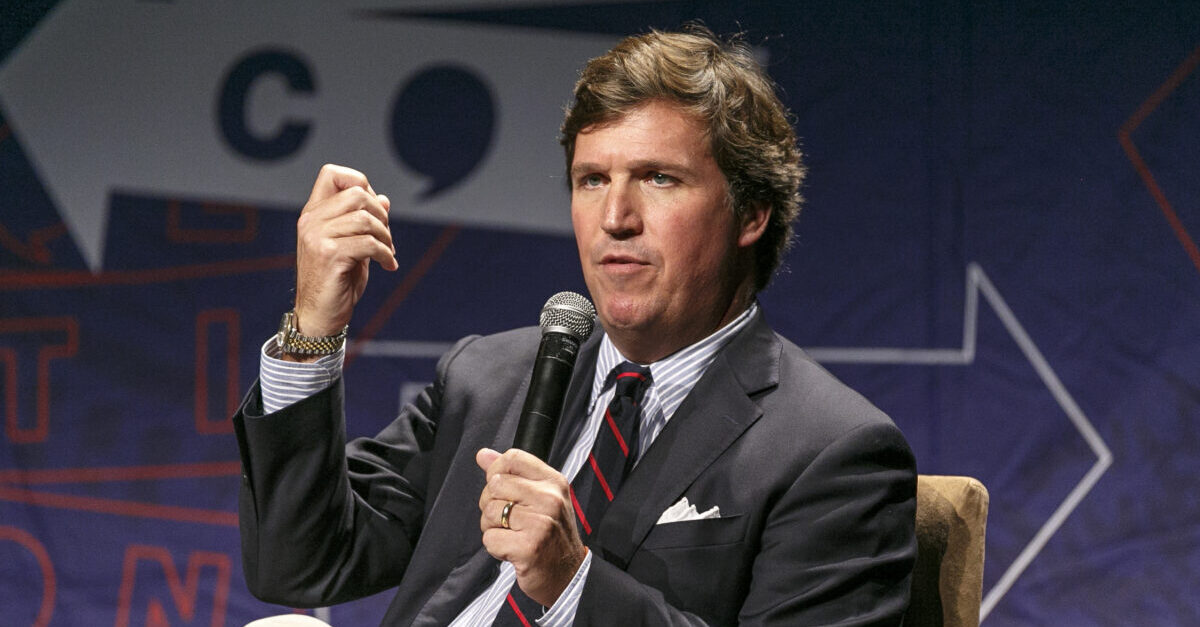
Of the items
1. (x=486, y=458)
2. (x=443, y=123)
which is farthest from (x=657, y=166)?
(x=443, y=123)

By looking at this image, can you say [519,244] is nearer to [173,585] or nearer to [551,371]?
[173,585]

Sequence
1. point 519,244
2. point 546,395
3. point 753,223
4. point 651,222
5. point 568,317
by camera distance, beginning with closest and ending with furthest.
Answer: point 546,395 < point 568,317 < point 651,222 < point 753,223 < point 519,244

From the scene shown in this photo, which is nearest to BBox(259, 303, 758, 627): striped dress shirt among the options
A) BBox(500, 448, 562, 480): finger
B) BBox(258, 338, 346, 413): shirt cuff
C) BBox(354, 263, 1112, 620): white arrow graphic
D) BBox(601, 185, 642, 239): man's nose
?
BBox(258, 338, 346, 413): shirt cuff

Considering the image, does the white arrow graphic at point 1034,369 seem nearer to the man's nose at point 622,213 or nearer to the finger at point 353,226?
the man's nose at point 622,213

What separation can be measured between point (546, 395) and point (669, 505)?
0.85 ft

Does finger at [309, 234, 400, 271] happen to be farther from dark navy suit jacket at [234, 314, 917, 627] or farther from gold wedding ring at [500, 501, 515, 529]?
gold wedding ring at [500, 501, 515, 529]

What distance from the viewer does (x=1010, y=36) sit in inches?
101

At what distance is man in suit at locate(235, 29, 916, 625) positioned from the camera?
136 centimetres

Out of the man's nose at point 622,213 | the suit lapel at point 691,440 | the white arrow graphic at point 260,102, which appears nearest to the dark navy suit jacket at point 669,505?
the suit lapel at point 691,440

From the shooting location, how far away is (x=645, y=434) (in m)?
1.53

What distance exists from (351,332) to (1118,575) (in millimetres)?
1896

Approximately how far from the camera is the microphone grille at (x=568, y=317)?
1339 millimetres

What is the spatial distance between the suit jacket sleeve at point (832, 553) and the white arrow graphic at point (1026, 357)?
4.07 feet

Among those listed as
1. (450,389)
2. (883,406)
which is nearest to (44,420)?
(450,389)
